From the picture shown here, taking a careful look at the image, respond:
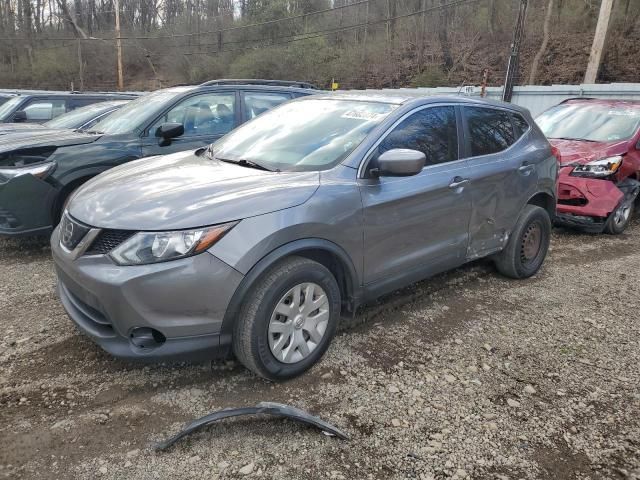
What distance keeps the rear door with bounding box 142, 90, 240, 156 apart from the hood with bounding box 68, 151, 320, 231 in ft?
7.00

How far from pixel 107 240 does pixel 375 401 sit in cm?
172

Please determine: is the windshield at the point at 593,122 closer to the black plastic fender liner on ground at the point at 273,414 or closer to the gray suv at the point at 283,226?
the gray suv at the point at 283,226

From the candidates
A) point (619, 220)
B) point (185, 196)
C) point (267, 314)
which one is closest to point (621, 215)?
point (619, 220)

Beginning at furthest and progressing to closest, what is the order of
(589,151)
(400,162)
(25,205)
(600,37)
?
(600,37)
(589,151)
(25,205)
(400,162)

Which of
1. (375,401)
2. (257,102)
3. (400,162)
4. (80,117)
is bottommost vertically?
(375,401)

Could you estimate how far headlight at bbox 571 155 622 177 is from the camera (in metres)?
6.40

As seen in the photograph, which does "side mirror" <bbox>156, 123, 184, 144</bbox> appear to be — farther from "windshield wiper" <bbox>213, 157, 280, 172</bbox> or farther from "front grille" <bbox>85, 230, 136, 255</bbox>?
"front grille" <bbox>85, 230, 136, 255</bbox>

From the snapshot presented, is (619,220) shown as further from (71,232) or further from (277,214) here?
(71,232)

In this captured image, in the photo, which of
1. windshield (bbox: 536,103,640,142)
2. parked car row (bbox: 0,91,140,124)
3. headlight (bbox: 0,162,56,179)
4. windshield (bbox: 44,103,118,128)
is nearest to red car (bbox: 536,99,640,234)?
windshield (bbox: 536,103,640,142)

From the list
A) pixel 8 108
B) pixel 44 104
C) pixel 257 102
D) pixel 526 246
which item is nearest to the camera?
pixel 526 246

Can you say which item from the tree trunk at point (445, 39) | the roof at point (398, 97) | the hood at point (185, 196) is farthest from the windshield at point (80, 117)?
the tree trunk at point (445, 39)

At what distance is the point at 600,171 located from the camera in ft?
21.0

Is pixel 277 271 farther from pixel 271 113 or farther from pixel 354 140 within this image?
pixel 271 113

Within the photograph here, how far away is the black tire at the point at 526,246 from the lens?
4621mm
